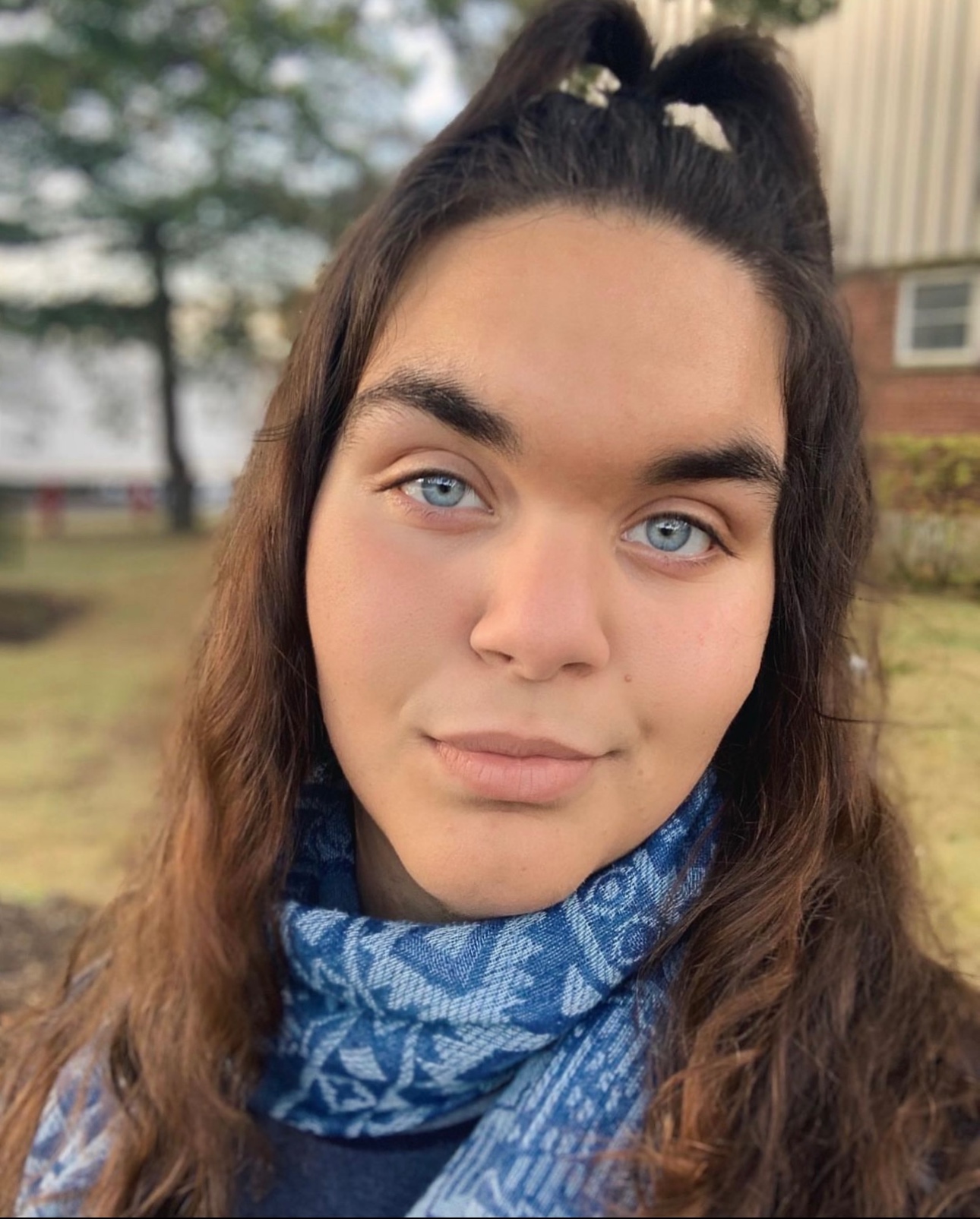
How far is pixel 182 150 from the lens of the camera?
141 inches

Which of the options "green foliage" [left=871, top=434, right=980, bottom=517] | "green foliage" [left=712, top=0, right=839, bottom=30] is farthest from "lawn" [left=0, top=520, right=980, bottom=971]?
"green foliage" [left=712, top=0, right=839, bottom=30]

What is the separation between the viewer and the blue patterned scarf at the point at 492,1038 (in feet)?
2.51

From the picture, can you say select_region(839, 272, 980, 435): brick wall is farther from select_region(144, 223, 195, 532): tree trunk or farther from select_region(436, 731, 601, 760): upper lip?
select_region(144, 223, 195, 532): tree trunk

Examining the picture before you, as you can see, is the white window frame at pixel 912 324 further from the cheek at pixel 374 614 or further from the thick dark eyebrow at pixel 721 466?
the cheek at pixel 374 614

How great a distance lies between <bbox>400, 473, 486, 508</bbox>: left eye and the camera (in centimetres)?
85

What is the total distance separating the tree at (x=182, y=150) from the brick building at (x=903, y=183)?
114 cm

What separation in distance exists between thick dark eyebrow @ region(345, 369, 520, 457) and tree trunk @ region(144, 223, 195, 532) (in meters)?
4.28

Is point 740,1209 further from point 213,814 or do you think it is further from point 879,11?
point 879,11

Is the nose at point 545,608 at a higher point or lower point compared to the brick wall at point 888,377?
lower

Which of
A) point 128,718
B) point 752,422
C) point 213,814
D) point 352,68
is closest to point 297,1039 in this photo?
point 213,814

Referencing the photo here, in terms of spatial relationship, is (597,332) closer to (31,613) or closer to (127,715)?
(127,715)

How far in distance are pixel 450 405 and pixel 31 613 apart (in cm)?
485

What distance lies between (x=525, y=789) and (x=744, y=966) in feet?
0.88

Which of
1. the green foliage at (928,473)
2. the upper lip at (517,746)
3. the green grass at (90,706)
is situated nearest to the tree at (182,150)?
the green grass at (90,706)
